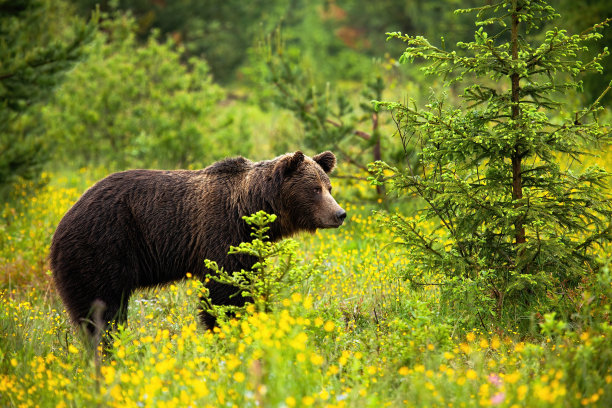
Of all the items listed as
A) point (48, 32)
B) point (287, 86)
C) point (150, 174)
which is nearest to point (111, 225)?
point (150, 174)

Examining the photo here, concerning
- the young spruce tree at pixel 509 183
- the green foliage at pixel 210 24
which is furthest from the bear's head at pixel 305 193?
the green foliage at pixel 210 24

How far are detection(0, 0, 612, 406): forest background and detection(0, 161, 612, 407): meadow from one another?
0.02 metres

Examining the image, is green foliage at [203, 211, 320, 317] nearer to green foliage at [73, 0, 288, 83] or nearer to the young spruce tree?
the young spruce tree

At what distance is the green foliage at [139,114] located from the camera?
1210 cm

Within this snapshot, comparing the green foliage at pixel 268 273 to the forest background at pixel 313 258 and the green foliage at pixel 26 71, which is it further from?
the green foliage at pixel 26 71

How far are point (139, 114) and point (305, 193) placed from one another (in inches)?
323

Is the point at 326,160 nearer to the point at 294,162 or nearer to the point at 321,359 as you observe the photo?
the point at 294,162

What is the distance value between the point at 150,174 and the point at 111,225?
709 mm

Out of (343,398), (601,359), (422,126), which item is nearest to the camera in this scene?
(343,398)

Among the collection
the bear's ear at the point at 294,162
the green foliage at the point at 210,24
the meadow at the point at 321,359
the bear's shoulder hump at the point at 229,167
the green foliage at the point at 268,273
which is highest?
the green foliage at the point at 210,24

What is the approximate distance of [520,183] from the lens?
4.96 metres

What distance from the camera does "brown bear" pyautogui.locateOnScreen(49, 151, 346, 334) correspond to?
5.10 m

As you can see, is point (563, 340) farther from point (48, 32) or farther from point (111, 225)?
point (48, 32)

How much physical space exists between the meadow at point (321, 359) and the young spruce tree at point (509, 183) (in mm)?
362
